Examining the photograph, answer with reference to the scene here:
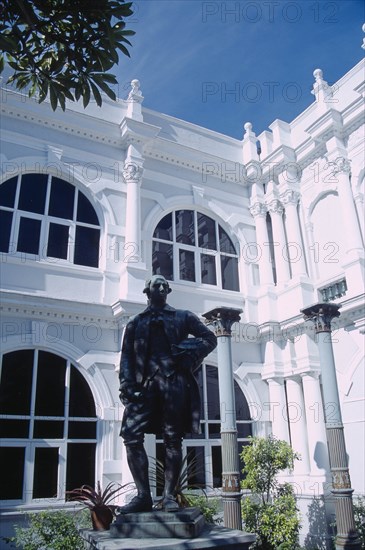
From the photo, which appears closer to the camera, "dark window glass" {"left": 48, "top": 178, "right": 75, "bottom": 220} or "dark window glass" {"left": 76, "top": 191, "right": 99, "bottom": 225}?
"dark window glass" {"left": 48, "top": 178, "right": 75, "bottom": 220}

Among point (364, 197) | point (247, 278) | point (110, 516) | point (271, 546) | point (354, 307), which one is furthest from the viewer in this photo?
point (247, 278)

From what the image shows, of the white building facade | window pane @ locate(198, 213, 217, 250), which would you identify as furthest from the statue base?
window pane @ locate(198, 213, 217, 250)

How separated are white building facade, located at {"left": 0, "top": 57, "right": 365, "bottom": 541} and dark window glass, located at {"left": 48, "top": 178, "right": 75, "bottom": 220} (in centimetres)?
4

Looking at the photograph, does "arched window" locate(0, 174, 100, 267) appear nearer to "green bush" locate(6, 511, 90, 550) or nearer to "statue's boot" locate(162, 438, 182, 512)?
"green bush" locate(6, 511, 90, 550)

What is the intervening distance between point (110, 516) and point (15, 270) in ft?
20.3

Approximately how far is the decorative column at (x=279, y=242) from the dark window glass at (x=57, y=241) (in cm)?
626

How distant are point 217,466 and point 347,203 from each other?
7639mm

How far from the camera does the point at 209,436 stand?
12602 mm

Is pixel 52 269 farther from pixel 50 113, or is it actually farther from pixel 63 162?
pixel 50 113

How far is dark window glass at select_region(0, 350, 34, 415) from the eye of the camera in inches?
409

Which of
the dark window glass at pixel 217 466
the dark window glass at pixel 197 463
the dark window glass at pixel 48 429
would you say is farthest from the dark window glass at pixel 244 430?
the dark window glass at pixel 48 429

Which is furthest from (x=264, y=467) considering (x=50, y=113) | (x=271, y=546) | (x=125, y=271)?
(x=50, y=113)

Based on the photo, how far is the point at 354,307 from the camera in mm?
11688

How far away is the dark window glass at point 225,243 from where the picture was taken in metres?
15.2
